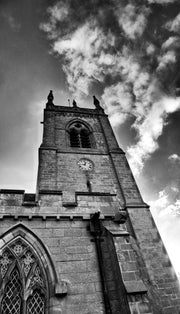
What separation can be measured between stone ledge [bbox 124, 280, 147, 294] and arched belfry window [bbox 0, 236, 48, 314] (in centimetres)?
214

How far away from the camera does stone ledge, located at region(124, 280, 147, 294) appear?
4793 mm

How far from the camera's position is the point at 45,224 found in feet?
20.5

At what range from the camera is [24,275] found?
5.37 metres

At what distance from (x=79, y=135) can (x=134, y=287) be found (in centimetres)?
1447

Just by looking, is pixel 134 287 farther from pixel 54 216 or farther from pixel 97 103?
pixel 97 103

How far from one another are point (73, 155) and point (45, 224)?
9.49 meters

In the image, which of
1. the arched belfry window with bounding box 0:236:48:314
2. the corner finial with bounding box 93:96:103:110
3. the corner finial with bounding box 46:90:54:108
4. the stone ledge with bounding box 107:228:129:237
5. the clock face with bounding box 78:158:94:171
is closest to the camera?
the arched belfry window with bounding box 0:236:48:314

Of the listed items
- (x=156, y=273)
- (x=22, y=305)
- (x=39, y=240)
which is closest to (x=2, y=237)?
(x=39, y=240)

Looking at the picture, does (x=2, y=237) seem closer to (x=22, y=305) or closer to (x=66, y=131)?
(x=22, y=305)

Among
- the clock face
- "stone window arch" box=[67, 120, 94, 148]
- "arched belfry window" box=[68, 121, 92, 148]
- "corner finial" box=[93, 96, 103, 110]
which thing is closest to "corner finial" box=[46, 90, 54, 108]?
"stone window arch" box=[67, 120, 94, 148]

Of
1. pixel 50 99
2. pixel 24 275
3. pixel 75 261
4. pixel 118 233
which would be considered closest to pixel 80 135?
pixel 50 99

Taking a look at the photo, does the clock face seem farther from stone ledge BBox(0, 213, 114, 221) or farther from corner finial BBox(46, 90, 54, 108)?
corner finial BBox(46, 90, 54, 108)

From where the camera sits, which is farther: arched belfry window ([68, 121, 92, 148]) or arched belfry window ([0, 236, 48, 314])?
arched belfry window ([68, 121, 92, 148])

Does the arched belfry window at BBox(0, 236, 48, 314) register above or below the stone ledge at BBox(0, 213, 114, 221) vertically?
below
